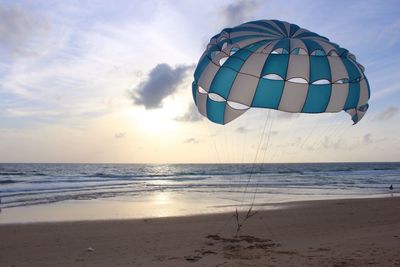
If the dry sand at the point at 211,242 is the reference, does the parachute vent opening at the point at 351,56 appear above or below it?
above

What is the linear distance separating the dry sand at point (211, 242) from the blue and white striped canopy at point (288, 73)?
2845 millimetres

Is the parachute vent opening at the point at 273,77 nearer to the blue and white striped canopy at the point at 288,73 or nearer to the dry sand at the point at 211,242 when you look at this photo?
the blue and white striped canopy at the point at 288,73

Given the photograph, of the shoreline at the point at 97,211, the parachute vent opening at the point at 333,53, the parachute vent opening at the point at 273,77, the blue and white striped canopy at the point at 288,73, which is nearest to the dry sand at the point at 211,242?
the shoreline at the point at 97,211

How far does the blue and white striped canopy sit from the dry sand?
9.33ft

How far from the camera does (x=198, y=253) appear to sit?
8.35 metres

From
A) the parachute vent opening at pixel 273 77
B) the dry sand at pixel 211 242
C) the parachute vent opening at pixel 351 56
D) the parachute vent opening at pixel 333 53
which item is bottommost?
the dry sand at pixel 211 242

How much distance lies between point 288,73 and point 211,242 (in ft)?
13.9

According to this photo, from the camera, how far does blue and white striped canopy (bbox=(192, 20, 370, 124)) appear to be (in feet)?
25.3

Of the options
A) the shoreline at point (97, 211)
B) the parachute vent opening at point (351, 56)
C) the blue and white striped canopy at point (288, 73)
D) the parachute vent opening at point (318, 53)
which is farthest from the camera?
the shoreline at point (97, 211)

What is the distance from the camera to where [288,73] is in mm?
7688

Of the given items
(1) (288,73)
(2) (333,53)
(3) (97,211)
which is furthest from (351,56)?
(3) (97,211)

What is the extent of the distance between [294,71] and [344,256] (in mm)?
3567

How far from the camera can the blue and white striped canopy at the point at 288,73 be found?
771 centimetres

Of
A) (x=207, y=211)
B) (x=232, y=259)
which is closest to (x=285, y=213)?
(x=207, y=211)
